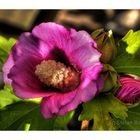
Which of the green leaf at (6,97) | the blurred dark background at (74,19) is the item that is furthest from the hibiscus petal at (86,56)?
the blurred dark background at (74,19)

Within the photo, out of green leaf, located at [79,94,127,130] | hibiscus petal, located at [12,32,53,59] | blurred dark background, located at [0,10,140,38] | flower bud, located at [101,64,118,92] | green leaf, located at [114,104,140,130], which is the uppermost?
hibiscus petal, located at [12,32,53,59]

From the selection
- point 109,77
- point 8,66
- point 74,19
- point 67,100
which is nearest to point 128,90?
point 109,77

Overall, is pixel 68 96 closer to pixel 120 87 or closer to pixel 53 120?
pixel 120 87

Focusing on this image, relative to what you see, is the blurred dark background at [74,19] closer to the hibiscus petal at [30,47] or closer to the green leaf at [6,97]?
the green leaf at [6,97]

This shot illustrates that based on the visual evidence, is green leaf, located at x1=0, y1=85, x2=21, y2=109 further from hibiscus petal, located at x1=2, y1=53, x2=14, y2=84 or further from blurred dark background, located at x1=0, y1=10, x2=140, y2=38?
blurred dark background, located at x1=0, y1=10, x2=140, y2=38

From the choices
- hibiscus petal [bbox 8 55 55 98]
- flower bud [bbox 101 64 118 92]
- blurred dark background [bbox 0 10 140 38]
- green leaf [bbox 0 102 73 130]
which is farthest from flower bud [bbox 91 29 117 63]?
blurred dark background [bbox 0 10 140 38]
